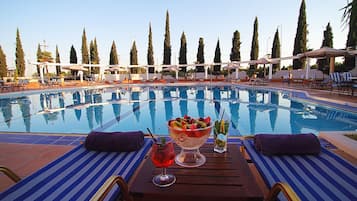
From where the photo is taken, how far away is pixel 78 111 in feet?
25.2

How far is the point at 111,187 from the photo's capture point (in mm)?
1178

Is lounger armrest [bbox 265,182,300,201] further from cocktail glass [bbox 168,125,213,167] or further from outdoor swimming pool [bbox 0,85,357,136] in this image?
outdoor swimming pool [bbox 0,85,357,136]

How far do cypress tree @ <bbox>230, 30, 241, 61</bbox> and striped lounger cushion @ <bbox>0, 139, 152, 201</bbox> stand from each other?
23176mm

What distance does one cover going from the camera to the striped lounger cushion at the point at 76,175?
4.54 feet

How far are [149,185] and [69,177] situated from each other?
82 cm

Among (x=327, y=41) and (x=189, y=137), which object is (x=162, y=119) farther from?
(x=327, y=41)

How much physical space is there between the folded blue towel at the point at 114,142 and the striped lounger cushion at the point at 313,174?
1.30 metres

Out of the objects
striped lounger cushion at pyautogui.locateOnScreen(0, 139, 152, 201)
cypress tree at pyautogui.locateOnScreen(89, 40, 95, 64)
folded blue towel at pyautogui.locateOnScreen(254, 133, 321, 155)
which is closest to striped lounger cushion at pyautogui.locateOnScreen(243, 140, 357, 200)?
folded blue towel at pyautogui.locateOnScreen(254, 133, 321, 155)

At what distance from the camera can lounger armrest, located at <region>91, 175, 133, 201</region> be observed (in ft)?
3.57

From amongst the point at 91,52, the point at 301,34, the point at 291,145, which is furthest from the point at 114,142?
the point at 91,52

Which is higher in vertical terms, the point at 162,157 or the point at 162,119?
the point at 162,157

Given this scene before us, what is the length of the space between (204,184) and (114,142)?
1.22m

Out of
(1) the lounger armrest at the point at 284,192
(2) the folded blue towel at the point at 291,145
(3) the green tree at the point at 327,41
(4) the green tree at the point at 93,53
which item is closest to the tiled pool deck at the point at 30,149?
(2) the folded blue towel at the point at 291,145

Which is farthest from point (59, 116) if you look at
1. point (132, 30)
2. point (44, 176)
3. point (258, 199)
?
point (132, 30)
